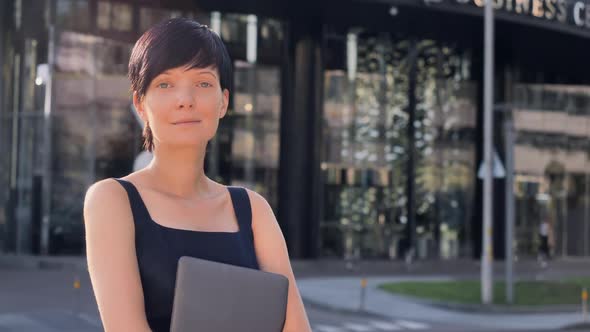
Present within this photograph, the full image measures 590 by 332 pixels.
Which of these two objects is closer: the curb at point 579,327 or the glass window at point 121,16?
the curb at point 579,327

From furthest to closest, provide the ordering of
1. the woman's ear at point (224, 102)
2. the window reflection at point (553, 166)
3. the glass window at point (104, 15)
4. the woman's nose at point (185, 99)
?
1. the window reflection at point (553, 166)
2. the glass window at point (104, 15)
3. the woman's ear at point (224, 102)
4. the woman's nose at point (185, 99)

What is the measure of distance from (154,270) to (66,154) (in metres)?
30.1

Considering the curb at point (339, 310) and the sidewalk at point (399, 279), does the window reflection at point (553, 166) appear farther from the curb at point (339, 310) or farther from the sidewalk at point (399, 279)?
the curb at point (339, 310)

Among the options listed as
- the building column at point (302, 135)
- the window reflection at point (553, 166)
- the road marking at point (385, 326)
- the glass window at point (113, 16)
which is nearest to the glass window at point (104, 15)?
the glass window at point (113, 16)

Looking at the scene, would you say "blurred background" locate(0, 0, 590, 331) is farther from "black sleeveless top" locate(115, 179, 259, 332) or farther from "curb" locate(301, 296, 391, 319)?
"black sleeveless top" locate(115, 179, 259, 332)

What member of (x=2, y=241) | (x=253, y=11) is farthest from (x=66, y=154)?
(x=253, y=11)

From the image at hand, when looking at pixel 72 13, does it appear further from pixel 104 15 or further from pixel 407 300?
pixel 407 300

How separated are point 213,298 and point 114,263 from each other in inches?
9.4

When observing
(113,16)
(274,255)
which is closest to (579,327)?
(274,255)

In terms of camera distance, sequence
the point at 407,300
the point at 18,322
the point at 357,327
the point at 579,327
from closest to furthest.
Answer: the point at 18,322
the point at 357,327
the point at 579,327
the point at 407,300

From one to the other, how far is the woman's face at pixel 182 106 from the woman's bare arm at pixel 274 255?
11.2 inches

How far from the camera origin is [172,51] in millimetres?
2420

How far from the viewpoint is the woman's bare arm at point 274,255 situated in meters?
2.49

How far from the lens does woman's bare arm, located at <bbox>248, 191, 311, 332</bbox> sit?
2494 mm
